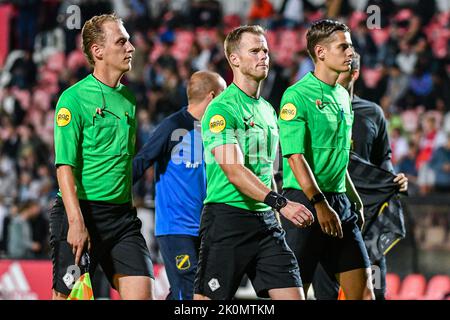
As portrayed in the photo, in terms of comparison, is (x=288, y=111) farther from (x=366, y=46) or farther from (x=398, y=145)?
(x=366, y=46)

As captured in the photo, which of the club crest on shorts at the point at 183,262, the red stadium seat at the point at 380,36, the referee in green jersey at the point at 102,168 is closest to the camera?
the referee in green jersey at the point at 102,168

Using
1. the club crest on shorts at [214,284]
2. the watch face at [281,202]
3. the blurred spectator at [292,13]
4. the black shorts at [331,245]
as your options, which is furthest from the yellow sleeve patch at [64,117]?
the blurred spectator at [292,13]

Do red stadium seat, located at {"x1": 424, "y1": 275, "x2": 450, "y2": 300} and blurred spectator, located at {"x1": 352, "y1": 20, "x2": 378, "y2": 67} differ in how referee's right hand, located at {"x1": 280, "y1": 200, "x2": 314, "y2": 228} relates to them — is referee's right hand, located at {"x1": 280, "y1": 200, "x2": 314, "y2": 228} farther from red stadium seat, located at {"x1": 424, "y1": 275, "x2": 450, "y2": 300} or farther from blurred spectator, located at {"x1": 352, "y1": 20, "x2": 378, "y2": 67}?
blurred spectator, located at {"x1": 352, "y1": 20, "x2": 378, "y2": 67}

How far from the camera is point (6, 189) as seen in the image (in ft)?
55.2

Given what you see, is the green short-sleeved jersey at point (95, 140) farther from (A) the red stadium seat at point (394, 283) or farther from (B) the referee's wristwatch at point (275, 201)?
(A) the red stadium seat at point (394, 283)

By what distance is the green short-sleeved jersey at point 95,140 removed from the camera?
261 inches

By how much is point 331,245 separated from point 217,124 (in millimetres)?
1210

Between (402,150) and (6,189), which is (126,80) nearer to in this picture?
(6,189)

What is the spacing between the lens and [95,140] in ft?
22.1

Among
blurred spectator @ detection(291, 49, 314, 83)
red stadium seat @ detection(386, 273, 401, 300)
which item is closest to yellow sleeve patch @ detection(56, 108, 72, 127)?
red stadium seat @ detection(386, 273, 401, 300)

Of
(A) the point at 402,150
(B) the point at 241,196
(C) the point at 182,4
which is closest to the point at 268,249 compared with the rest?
(B) the point at 241,196

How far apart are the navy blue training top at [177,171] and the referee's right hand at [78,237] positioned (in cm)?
196

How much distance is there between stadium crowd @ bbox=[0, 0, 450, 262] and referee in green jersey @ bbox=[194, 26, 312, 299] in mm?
6506

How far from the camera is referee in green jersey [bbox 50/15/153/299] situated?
6.63 m
